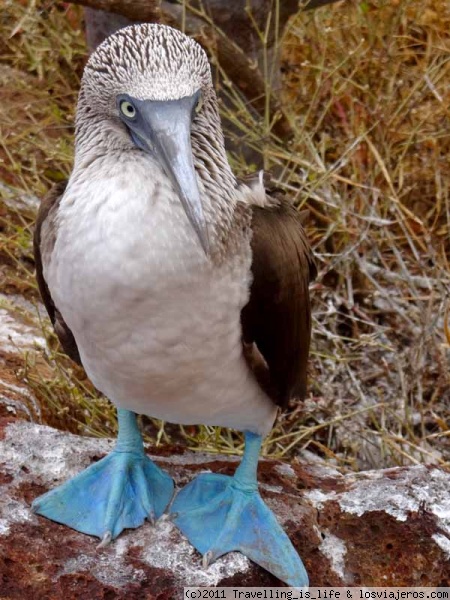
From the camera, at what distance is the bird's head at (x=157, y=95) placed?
195cm

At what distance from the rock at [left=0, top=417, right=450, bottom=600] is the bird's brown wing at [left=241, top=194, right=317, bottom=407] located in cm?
35

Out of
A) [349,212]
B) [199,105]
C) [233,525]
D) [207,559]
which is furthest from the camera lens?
[349,212]

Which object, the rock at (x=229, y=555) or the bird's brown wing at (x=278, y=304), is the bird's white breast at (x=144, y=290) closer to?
the bird's brown wing at (x=278, y=304)

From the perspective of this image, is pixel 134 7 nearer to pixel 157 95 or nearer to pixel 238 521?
pixel 157 95

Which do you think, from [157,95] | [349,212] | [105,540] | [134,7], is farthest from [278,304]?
[134,7]

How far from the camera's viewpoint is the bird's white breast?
1.99 meters

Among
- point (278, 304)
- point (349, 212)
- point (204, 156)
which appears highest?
point (204, 156)

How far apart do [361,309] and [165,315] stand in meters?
2.20

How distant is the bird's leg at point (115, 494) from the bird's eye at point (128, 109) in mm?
1053

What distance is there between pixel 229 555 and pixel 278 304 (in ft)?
2.37

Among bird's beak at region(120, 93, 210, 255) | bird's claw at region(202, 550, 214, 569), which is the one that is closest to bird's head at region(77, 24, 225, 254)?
bird's beak at region(120, 93, 210, 255)

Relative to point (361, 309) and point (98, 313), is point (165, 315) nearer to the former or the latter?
point (98, 313)

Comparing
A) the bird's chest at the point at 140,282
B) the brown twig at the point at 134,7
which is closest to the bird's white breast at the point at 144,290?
the bird's chest at the point at 140,282

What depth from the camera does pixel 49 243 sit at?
225 centimetres
